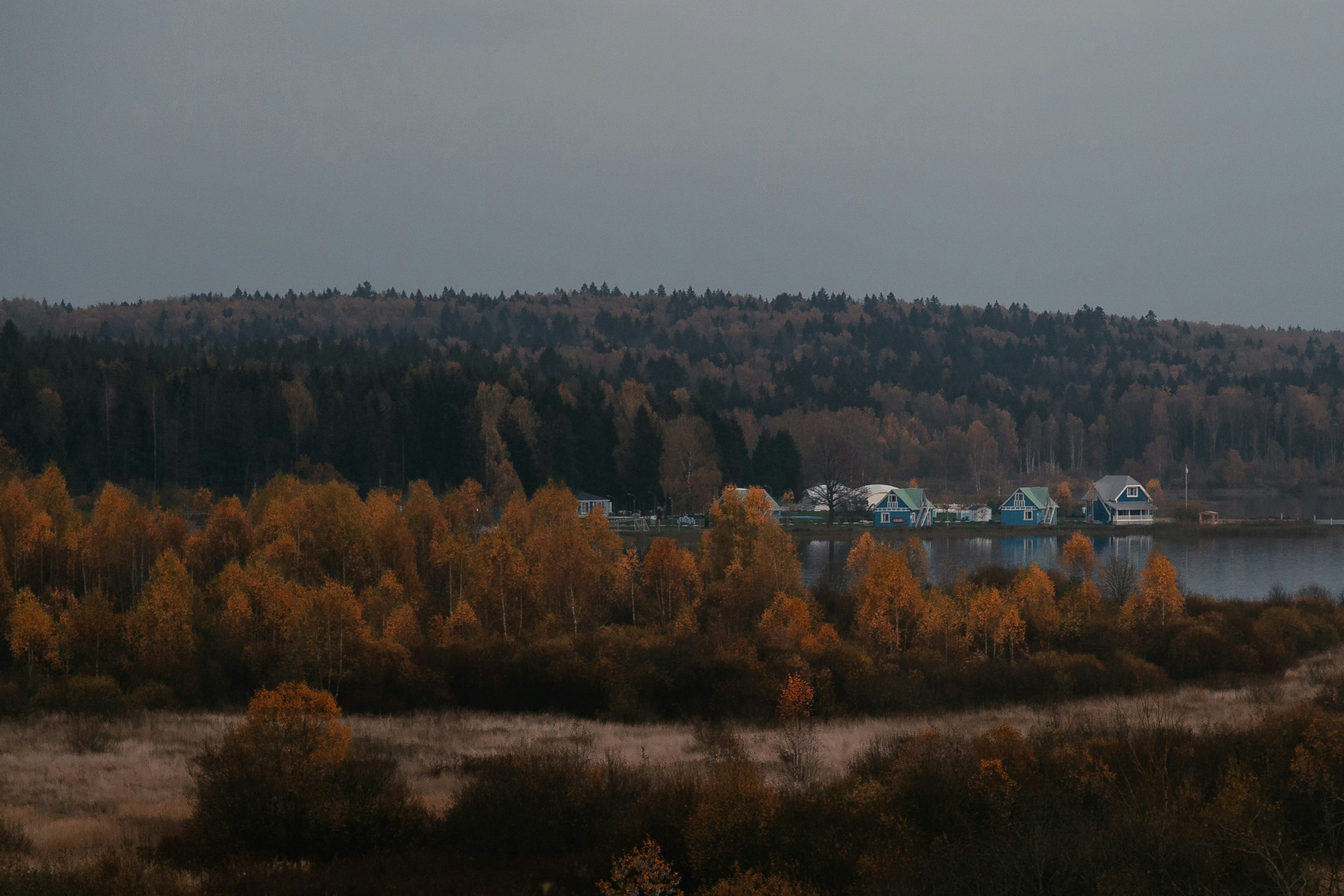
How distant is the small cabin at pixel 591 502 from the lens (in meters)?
79.8

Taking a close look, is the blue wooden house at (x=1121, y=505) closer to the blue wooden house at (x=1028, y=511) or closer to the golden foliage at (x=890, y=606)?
the blue wooden house at (x=1028, y=511)

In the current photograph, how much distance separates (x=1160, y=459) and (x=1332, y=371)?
2795 inches

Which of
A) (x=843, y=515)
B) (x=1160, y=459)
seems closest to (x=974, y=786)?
(x=843, y=515)

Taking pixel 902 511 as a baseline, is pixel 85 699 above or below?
above

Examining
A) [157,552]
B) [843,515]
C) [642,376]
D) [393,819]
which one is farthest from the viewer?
[642,376]

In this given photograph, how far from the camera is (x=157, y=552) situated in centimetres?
3916

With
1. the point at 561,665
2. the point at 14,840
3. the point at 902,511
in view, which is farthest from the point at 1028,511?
the point at 14,840

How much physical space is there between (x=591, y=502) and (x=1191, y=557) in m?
38.5

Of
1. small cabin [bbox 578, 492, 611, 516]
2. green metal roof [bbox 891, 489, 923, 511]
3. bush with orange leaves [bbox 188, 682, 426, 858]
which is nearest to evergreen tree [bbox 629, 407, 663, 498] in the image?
small cabin [bbox 578, 492, 611, 516]

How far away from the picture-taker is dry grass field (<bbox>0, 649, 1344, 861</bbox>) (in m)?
15.6

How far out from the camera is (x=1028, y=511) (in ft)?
263

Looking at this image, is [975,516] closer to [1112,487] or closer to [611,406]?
[1112,487]

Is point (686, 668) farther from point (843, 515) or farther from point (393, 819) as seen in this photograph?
point (843, 515)

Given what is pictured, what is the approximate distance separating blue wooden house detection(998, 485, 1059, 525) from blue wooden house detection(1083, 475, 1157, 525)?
10.8ft
